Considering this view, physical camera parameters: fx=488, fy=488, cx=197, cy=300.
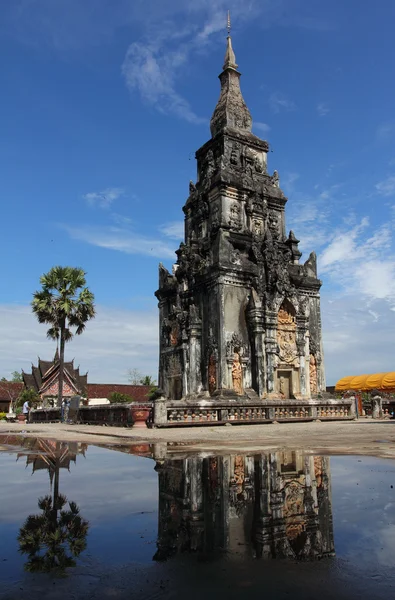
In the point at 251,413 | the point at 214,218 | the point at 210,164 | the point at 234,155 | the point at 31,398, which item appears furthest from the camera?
the point at 31,398

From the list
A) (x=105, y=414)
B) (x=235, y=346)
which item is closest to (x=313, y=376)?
(x=235, y=346)

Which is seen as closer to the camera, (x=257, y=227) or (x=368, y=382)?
(x=257, y=227)

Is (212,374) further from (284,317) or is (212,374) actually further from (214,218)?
(214,218)

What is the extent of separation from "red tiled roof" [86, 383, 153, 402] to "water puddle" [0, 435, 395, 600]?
54.3m

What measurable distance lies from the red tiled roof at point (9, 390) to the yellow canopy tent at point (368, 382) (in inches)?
1567

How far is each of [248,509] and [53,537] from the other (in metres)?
1.94

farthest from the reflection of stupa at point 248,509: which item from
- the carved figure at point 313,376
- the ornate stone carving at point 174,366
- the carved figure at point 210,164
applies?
the carved figure at point 210,164

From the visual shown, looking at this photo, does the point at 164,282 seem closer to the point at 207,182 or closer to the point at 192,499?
the point at 207,182

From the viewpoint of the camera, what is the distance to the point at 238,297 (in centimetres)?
2881

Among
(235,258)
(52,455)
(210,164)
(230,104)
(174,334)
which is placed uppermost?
(230,104)

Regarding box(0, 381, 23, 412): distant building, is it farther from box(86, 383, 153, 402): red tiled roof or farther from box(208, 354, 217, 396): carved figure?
box(208, 354, 217, 396): carved figure

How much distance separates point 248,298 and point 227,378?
4.99 m

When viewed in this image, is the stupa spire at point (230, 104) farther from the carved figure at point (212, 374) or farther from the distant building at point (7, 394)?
the distant building at point (7, 394)

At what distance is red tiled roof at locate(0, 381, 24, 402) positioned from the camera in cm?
6071
